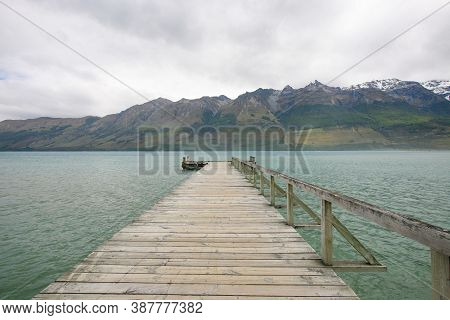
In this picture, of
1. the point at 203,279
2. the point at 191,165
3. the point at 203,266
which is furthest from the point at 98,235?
the point at 191,165

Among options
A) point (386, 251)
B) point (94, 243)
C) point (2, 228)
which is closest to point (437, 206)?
point (386, 251)

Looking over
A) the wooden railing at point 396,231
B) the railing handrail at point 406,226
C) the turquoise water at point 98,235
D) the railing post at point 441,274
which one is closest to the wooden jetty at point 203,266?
the wooden railing at point 396,231

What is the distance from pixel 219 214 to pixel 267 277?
432cm

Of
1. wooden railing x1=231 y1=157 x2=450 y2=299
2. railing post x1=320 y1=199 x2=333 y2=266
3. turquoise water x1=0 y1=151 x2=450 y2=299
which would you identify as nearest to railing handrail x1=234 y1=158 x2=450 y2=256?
wooden railing x1=231 y1=157 x2=450 y2=299

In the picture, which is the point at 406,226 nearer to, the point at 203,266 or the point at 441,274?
the point at 441,274

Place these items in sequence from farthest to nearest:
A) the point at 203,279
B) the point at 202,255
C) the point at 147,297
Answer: the point at 202,255, the point at 203,279, the point at 147,297

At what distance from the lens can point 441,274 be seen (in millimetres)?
2371

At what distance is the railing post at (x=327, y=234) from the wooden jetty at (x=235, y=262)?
0.6 inches

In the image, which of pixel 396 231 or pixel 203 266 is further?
pixel 203 266

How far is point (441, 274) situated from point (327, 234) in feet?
6.68

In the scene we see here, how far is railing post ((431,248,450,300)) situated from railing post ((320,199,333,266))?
194 centimetres

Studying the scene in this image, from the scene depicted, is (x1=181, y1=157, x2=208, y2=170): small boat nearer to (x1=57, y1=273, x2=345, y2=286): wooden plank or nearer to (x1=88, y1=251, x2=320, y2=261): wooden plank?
(x1=88, y1=251, x2=320, y2=261): wooden plank

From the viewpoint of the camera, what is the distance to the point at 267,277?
398 centimetres

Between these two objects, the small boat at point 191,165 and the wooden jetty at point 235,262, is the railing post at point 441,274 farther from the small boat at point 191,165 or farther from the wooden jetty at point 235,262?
the small boat at point 191,165
